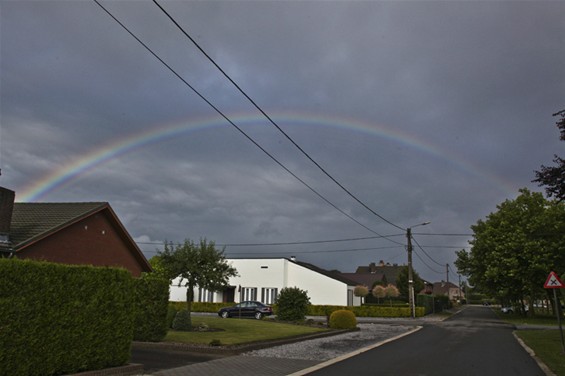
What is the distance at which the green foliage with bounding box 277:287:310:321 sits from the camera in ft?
101

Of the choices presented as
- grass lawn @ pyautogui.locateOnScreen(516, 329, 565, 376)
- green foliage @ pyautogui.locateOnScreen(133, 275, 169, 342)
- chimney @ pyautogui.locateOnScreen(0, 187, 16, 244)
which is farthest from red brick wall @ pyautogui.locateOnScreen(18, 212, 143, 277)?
grass lawn @ pyautogui.locateOnScreen(516, 329, 565, 376)

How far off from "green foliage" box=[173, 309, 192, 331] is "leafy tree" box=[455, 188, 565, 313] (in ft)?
114

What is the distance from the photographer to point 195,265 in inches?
899

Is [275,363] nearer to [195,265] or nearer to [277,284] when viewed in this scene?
[195,265]

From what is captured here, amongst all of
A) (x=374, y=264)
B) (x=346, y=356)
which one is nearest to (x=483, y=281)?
(x=346, y=356)

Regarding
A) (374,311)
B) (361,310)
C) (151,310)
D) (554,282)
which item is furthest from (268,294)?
(554,282)

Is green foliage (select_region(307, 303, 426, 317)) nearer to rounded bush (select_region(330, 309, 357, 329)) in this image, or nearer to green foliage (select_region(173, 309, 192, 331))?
rounded bush (select_region(330, 309, 357, 329))

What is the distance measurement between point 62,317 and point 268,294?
154ft

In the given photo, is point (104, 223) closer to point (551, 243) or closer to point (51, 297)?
point (51, 297)

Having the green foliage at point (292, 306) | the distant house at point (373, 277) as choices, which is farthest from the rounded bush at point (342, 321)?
the distant house at point (373, 277)

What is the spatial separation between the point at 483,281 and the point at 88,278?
156 ft

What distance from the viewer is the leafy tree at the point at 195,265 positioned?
75.0ft

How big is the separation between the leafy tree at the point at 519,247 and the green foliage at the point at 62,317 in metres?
41.0

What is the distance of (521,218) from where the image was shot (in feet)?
158
